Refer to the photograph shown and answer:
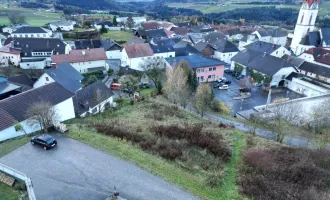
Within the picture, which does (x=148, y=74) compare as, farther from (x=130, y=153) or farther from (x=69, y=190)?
(x=69, y=190)

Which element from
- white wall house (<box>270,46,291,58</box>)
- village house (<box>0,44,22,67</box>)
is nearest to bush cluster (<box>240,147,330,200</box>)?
white wall house (<box>270,46,291,58</box>)

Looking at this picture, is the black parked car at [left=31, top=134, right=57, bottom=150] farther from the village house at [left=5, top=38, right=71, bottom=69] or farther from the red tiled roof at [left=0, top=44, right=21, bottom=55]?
the red tiled roof at [left=0, top=44, right=21, bottom=55]

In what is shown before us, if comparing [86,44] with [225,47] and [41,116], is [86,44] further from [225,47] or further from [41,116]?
[41,116]

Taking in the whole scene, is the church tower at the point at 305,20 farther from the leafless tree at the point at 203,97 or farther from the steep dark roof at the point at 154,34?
the leafless tree at the point at 203,97

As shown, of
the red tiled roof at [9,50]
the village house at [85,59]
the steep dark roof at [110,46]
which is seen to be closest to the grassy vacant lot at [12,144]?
the village house at [85,59]

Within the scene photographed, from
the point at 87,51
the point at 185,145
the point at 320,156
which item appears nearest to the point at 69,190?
the point at 185,145

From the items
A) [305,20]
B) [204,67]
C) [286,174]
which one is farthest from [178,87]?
[305,20]
